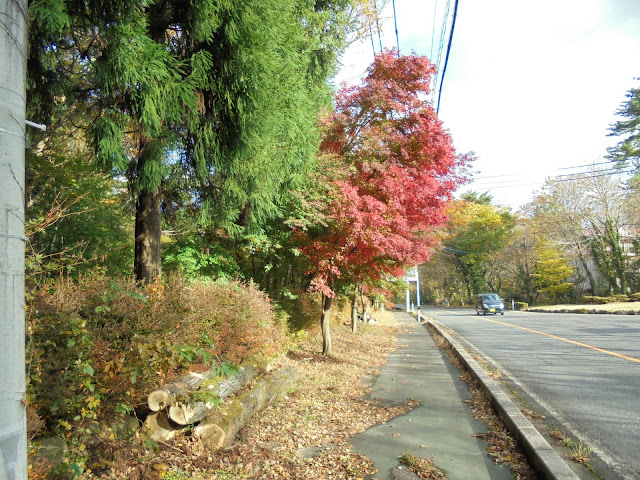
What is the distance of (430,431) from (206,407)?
2.81m

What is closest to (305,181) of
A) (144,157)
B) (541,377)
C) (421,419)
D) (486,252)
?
(144,157)

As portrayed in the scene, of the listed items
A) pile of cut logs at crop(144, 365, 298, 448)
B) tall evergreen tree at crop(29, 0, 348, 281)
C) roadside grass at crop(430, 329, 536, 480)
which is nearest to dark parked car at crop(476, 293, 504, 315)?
roadside grass at crop(430, 329, 536, 480)

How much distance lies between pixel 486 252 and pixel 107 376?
54817 mm

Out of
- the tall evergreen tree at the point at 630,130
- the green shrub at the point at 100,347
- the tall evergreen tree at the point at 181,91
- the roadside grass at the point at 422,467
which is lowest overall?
the roadside grass at the point at 422,467

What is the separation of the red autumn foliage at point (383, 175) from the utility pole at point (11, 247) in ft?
22.3

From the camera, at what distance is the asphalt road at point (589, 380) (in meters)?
4.56

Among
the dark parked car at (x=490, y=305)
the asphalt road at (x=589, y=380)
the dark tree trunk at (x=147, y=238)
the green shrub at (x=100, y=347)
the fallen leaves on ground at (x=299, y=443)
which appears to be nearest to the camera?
the green shrub at (x=100, y=347)

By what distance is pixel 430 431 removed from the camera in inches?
213

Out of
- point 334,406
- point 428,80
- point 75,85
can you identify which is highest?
point 428,80

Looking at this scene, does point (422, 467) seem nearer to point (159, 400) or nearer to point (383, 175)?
point (159, 400)

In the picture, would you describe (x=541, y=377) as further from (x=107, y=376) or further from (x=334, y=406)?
(x=107, y=376)

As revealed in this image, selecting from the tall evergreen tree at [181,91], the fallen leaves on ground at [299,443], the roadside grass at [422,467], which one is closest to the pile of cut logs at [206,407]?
the fallen leaves on ground at [299,443]

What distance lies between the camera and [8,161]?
1595mm

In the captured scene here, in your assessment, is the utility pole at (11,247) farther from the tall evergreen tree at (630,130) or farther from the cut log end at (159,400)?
the tall evergreen tree at (630,130)
